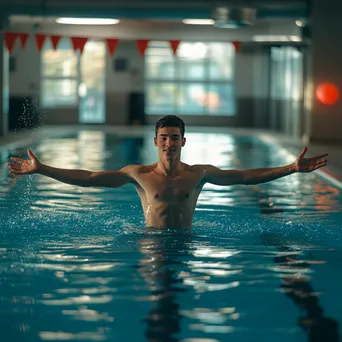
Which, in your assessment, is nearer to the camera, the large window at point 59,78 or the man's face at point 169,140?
the man's face at point 169,140

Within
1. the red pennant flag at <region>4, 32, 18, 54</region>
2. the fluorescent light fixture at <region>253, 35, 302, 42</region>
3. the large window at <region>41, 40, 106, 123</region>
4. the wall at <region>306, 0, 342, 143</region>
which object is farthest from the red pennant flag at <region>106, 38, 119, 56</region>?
the large window at <region>41, 40, 106, 123</region>

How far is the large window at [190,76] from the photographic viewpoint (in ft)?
99.5

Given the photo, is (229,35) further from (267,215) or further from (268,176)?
(268,176)

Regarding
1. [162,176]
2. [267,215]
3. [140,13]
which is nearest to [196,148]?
[140,13]

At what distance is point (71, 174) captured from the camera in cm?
607

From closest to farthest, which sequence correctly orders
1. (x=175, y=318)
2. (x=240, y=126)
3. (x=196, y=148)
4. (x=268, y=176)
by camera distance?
(x=175, y=318) → (x=268, y=176) → (x=196, y=148) → (x=240, y=126)

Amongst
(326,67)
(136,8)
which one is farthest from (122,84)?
(326,67)

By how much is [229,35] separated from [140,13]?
32.4 ft

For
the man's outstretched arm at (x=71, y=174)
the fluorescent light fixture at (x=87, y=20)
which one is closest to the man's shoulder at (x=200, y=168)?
the man's outstretched arm at (x=71, y=174)

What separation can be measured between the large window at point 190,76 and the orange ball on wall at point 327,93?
11018 mm

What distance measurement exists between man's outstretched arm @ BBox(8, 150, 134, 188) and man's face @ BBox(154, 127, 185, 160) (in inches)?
17.1

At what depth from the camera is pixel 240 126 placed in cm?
2941

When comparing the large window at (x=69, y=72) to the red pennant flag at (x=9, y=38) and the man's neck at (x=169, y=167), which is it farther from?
the man's neck at (x=169, y=167)

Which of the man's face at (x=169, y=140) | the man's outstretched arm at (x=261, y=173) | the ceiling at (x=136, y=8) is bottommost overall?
the man's outstretched arm at (x=261, y=173)
